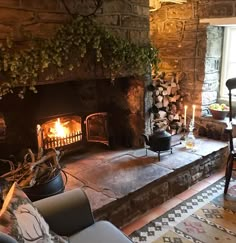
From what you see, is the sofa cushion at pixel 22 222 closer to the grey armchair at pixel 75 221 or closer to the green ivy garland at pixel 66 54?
the grey armchair at pixel 75 221

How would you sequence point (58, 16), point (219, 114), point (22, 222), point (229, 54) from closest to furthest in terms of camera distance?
point (22, 222), point (58, 16), point (219, 114), point (229, 54)

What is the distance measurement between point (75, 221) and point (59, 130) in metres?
1.40

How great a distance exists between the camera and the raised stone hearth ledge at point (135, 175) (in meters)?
2.33

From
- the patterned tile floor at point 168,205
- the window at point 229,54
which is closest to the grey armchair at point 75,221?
the patterned tile floor at point 168,205

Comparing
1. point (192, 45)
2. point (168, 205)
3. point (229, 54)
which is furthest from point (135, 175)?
point (229, 54)

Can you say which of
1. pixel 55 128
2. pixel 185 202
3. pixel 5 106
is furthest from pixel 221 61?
pixel 5 106

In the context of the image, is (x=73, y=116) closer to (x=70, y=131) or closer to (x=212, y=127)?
(x=70, y=131)

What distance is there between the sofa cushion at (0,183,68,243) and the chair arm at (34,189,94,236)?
0.14m

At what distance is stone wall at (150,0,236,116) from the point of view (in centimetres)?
350

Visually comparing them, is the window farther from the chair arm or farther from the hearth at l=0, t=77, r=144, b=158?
the chair arm

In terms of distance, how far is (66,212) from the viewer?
1615mm

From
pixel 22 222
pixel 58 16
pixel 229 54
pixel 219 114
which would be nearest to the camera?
pixel 22 222

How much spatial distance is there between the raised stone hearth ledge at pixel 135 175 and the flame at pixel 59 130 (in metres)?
0.28

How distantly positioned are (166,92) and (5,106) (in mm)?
1863
